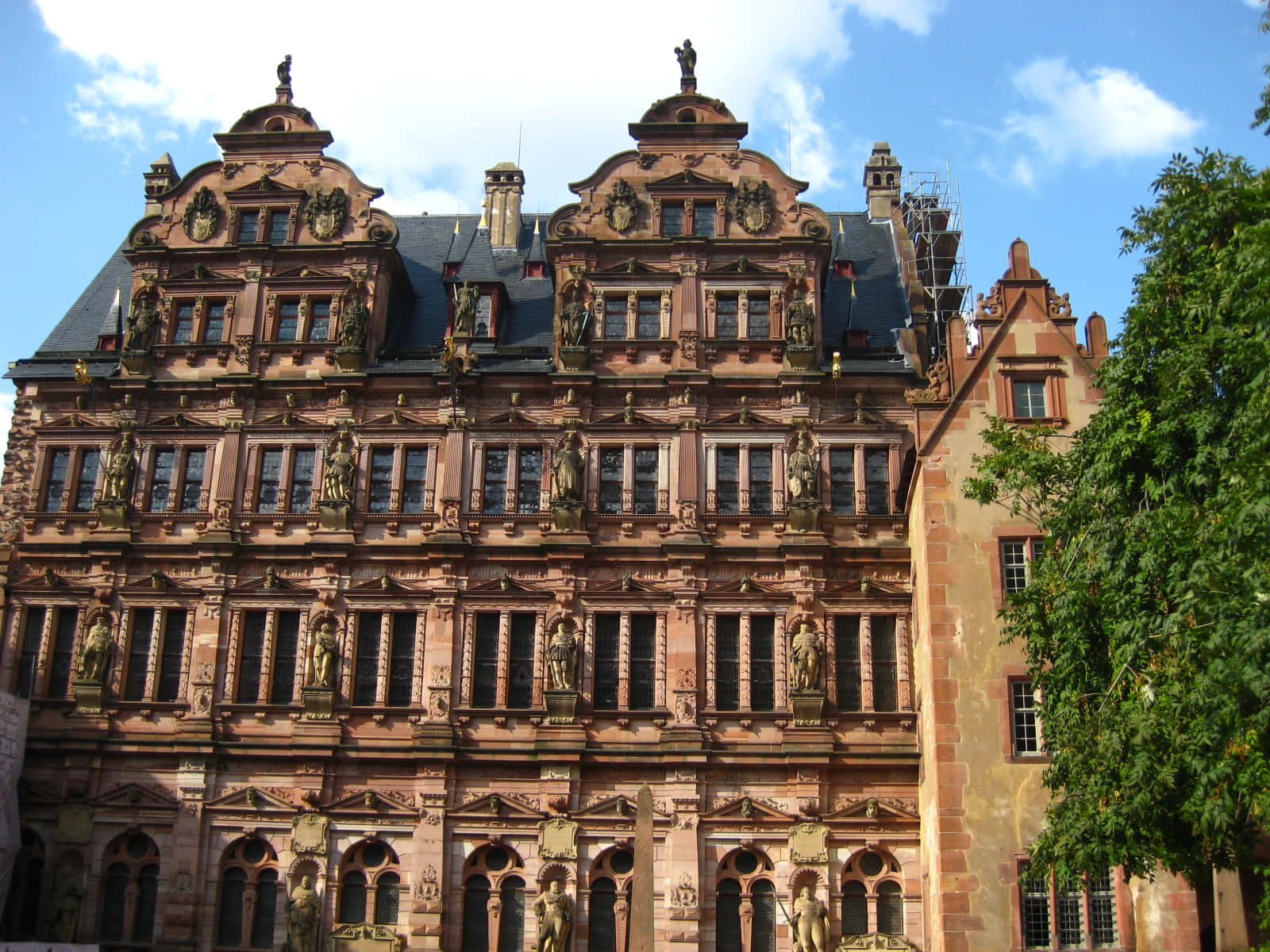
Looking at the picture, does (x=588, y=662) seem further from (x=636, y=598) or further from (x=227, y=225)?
(x=227, y=225)

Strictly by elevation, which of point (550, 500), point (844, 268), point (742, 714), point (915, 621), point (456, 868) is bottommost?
point (456, 868)

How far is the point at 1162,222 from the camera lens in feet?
71.8

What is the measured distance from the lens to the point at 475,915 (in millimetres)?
31203

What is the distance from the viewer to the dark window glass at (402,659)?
1292 inches

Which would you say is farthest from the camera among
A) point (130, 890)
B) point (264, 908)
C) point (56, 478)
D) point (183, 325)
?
point (183, 325)

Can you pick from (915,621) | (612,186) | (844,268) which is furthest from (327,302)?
(915,621)

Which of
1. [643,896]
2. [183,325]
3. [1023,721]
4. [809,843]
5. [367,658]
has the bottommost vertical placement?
[643,896]

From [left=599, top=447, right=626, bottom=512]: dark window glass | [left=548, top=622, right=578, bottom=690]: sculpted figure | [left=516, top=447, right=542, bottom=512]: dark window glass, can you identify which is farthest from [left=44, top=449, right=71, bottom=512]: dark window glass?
[left=599, top=447, right=626, bottom=512]: dark window glass

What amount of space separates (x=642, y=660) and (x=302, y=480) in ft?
32.9

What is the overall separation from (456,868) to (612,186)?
17956 millimetres

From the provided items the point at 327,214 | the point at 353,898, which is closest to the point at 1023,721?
the point at 353,898

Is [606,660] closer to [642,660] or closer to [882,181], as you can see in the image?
[642,660]

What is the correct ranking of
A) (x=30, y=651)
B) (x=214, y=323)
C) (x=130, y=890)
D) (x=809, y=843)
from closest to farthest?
(x=809, y=843), (x=130, y=890), (x=30, y=651), (x=214, y=323)

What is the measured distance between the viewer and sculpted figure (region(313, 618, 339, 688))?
3272 cm
